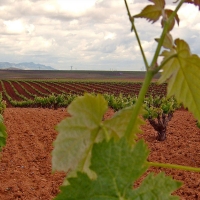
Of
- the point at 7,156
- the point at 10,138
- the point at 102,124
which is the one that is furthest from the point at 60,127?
the point at 10,138

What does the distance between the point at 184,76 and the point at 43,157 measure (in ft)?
24.2

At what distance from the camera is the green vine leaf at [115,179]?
458 mm

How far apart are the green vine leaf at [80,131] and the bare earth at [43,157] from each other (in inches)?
188

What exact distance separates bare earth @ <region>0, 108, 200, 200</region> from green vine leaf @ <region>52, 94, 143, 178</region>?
4.79 metres

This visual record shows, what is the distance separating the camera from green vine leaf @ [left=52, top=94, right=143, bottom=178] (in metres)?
0.59

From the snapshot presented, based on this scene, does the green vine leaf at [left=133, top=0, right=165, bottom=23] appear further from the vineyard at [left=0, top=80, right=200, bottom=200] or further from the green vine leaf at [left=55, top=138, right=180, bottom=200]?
the vineyard at [left=0, top=80, right=200, bottom=200]

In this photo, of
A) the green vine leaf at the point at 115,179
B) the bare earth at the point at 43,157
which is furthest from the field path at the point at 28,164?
the green vine leaf at the point at 115,179

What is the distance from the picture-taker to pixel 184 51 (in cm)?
67

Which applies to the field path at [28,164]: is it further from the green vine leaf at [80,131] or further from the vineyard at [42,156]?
the green vine leaf at [80,131]

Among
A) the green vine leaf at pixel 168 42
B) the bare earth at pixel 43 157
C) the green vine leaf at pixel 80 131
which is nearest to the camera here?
the green vine leaf at pixel 80 131

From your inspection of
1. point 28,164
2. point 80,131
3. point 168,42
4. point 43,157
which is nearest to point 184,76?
point 168,42

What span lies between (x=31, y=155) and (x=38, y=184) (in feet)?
6.68

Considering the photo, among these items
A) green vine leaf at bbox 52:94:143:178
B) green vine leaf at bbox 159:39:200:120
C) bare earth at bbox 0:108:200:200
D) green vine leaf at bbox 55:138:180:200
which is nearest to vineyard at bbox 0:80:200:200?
bare earth at bbox 0:108:200:200

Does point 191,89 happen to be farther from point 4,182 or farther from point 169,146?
point 169,146
